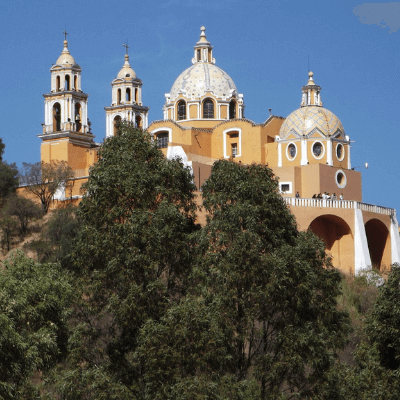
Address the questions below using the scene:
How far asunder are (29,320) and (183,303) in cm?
371

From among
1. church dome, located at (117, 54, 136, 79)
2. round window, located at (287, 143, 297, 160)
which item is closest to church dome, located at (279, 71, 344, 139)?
round window, located at (287, 143, 297, 160)

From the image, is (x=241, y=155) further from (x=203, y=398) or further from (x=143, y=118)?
(x=203, y=398)

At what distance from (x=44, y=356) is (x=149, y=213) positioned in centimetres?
362

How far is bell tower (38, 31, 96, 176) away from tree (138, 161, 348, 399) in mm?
23030

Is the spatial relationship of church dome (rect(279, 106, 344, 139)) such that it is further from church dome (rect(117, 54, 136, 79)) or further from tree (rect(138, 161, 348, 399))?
tree (rect(138, 161, 348, 399))

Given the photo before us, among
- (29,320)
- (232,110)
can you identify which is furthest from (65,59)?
(29,320)

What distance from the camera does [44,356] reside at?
2128 centimetres

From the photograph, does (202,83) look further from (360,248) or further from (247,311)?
(247,311)

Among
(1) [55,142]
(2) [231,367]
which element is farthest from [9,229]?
(2) [231,367]

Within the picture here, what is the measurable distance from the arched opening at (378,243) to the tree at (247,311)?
51.2ft

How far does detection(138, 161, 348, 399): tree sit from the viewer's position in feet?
65.3

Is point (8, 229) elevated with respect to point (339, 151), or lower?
lower

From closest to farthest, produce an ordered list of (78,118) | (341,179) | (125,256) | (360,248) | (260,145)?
(125,256) → (360,248) → (341,179) → (260,145) → (78,118)

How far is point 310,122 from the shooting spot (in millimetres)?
38625
